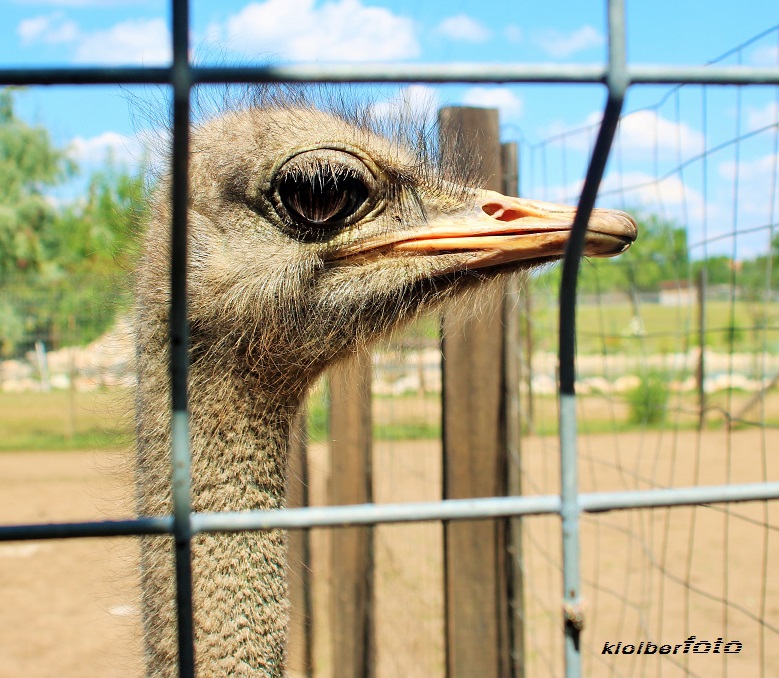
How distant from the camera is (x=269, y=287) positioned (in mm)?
1793

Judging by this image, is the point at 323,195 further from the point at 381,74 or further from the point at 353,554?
Answer: the point at 353,554

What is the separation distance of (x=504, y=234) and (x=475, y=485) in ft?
3.84

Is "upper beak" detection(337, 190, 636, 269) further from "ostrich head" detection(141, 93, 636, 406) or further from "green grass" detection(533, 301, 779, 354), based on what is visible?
"green grass" detection(533, 301, 779, 354)

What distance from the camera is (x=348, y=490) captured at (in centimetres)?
388

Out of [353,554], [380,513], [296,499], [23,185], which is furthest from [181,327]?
[23,185]

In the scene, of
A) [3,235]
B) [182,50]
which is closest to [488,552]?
[182,50]

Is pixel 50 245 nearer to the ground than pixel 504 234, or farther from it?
farther from it

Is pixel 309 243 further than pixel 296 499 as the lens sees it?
No

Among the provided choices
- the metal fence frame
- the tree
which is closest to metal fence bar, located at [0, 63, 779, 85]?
the metal fence frame

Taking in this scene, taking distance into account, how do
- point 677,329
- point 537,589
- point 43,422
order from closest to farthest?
point 677,329
point 537,589
point 43,422

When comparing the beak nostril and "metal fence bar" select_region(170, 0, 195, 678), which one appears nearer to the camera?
"metal fence bar" select_region(170, 0, 195, 678)

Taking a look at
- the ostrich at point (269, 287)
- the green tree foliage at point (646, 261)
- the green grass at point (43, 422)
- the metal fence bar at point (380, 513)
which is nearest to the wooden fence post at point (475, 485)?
the green tree foliage at point (646, 261)

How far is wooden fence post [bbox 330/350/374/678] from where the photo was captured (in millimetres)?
3836

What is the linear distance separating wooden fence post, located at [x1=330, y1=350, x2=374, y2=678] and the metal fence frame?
301 centimetres
